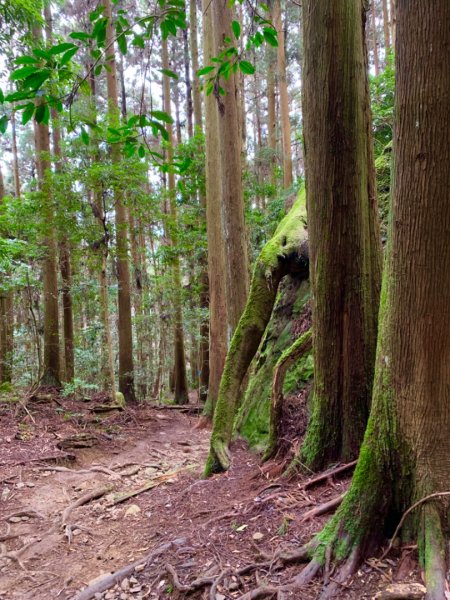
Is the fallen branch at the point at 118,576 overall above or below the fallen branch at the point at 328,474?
below

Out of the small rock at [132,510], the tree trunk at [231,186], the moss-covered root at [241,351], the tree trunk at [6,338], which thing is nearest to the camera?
the small rock at [132,510]

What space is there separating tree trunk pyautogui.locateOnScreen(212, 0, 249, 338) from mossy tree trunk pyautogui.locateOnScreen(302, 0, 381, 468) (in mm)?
3581

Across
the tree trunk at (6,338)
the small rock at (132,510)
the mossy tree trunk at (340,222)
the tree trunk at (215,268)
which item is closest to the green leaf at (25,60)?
the mossy tree trunk at (340,222)

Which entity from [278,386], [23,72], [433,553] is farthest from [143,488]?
[23,72]

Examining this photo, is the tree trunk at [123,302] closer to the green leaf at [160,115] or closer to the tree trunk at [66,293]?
the tree trunk at [66,293]

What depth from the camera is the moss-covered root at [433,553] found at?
1.77m

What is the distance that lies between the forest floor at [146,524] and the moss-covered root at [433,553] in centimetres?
10

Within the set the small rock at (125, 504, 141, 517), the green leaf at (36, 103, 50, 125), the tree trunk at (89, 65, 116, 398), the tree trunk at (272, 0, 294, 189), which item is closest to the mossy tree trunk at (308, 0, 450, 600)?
the green leaf at (36, 103, 50, 125)

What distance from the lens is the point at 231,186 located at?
681cm

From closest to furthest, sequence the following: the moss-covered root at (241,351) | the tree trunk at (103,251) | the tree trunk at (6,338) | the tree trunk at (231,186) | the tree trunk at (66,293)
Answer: the moss-covered root at (241,351) < the tree trunk at (231,186) < the tree trunk at (103,251) < the tree trunk at (66,293) < the tree trunk at (6,338)

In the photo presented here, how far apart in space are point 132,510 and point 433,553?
11.5 feet

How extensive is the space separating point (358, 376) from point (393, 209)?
58.1 inches

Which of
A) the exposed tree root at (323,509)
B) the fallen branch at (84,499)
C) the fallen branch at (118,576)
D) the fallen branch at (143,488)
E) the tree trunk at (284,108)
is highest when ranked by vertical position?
the tree trunk at (284,108)

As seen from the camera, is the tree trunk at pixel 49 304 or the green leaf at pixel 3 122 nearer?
the green leaf at pixel 3 122
